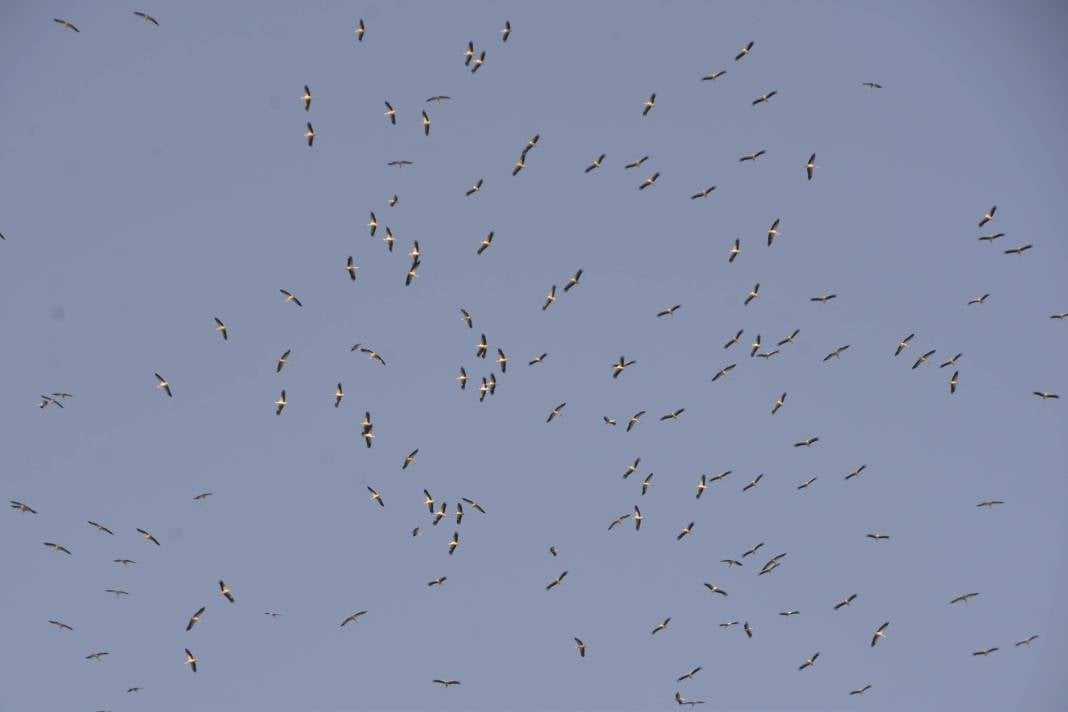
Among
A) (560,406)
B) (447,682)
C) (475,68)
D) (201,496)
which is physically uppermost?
(475,68)

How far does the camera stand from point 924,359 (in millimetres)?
135500

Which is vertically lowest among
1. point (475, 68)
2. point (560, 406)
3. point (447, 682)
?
point (447, 682)

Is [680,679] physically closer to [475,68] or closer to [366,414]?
[366,414]

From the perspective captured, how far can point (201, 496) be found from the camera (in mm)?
127438

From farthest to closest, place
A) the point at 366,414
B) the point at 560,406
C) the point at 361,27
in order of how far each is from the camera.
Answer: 1. the point at 560,406
2. the point at 366,414
3. the point at 361,27

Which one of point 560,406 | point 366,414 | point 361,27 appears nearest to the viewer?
point 361,27

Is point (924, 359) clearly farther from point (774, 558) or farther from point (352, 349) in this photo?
point (352, 349)

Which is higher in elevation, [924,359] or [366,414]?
[924,359]

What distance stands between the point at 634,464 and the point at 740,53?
31310 millimetres

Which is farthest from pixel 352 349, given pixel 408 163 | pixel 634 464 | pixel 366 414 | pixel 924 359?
pixel 924 359

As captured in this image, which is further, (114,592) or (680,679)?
(680,679)

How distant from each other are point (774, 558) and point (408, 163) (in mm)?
39253

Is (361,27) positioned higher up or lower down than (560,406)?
higher up

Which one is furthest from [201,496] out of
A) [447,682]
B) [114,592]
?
[447,682]
